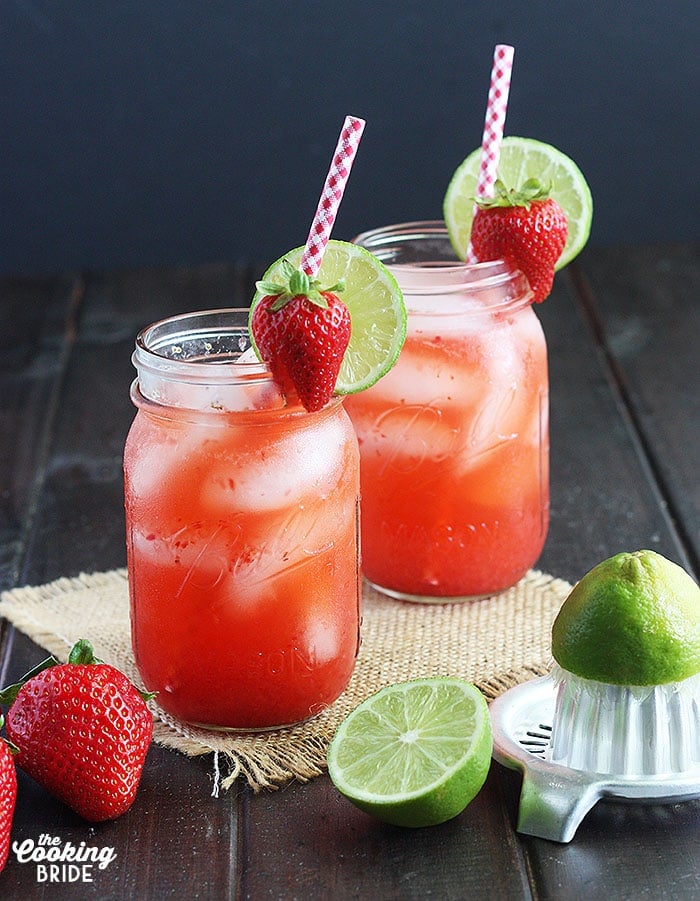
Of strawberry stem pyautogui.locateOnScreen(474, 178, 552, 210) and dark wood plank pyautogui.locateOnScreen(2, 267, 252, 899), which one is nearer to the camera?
dark wood plank pyautogui.locateOnScreen(2, 267, 252, 899)

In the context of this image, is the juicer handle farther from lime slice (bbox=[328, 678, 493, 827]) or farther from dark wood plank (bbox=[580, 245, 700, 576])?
dark wood plank (bbox=[580, 245, 700, 576])

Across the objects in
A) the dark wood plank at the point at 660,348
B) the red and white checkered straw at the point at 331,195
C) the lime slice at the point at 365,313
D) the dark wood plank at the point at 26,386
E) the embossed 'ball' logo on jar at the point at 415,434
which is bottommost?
the dark wood plank at the point at 26,386

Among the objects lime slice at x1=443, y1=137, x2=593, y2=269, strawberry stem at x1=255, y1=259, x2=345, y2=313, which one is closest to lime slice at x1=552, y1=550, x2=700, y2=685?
strawberry stem at x1=255, y1=259, x2=345, y2=313

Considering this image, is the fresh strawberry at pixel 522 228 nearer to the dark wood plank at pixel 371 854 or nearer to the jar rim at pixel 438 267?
the jar rim at pixel 438 267

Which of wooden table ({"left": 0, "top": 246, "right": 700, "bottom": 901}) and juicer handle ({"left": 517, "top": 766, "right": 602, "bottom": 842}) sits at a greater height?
juicer handle ({"left": 517, "top": 766, "right": 602, "bottom": 842})

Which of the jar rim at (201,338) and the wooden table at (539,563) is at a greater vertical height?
the jar rim at (201,338)

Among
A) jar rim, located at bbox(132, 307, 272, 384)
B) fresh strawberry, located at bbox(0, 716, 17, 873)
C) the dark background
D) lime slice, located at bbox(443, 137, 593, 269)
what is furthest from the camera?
the dark background

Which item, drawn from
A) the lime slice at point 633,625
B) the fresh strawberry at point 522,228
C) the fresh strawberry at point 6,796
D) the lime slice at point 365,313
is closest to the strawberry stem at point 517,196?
the fresh strawberry at point 522,228

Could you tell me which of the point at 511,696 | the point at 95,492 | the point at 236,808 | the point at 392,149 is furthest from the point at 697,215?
the point at 236,808
